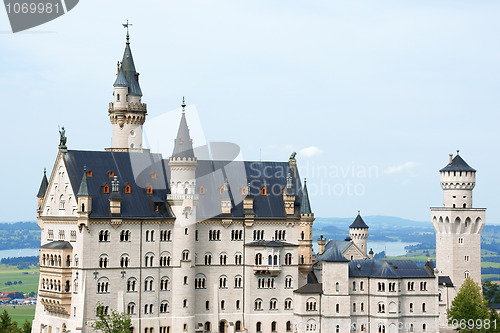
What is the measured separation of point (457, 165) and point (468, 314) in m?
23.5

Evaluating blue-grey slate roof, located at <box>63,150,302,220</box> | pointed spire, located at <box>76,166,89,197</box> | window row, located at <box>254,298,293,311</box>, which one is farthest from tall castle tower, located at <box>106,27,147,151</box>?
window row, located at <box>254,298,293,311</box>

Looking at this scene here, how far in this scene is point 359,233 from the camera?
15550 centimetres

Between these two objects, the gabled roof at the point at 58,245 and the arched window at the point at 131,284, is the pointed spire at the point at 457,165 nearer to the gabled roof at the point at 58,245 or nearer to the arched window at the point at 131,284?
the arched window at the point at 131,284

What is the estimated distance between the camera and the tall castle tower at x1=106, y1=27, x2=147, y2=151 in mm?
129375

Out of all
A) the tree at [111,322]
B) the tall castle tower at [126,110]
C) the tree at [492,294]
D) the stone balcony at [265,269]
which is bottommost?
the tree at [111,322]

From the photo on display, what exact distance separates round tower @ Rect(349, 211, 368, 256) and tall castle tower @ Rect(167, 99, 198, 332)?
1707 inches

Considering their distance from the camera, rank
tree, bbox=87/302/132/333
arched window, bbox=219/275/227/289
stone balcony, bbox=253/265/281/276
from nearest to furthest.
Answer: tree, bbox=87/302/132/333
stone balcony, bbox=253/265/281/276
arched window, bbox=219/275/227/289

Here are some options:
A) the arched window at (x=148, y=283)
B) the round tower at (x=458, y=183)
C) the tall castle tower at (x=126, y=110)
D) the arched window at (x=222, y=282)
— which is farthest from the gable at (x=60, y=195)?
the round tower at (x=458, y=183)

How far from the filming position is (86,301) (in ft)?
364

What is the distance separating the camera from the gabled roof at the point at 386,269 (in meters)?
124

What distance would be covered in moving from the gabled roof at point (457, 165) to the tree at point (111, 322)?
173 feet

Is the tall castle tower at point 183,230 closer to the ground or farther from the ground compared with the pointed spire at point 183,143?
closer to the ground

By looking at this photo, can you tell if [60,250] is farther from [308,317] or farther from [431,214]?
[431,214]

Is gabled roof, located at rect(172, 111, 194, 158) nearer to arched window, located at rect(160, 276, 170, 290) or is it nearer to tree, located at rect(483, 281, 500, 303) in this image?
arched window, located at rect(160, 276, 170, 290)
